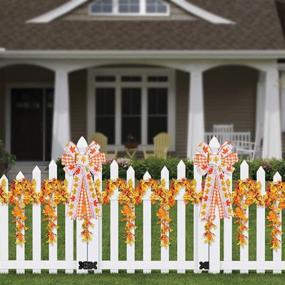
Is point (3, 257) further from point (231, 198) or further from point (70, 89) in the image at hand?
point (70, 89)

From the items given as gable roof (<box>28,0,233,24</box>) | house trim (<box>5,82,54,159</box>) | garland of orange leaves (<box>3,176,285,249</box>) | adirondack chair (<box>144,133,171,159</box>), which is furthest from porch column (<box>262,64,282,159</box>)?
garland of orange leaves (<box>3,176,285,249</box>)

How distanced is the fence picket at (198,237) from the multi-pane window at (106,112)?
13.8m

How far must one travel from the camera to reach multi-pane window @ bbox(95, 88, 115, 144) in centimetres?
2142

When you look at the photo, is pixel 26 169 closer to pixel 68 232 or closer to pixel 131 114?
pixel 131 114

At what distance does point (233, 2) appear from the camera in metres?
23.0

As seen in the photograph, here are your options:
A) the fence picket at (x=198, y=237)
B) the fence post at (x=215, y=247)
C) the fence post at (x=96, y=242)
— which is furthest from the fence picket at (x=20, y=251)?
the fence post at (x=215, y=247)

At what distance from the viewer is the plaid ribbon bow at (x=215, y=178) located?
25.0 feet

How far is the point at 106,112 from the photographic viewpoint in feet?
70.5

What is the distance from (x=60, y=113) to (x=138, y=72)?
2892 millimetres

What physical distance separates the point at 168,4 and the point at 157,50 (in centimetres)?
243

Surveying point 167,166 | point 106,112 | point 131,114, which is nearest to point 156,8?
point 131,114

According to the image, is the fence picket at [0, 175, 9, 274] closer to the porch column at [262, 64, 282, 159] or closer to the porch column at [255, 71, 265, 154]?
the porch column at [262, 64, 282, 159]

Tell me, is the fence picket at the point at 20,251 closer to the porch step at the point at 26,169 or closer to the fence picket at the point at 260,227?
the fence picket at the point at 260,227

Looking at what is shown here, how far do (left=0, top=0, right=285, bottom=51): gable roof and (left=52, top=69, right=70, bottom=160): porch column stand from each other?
769mm
